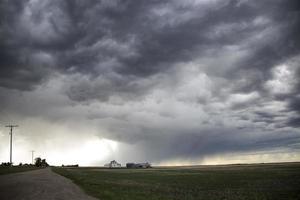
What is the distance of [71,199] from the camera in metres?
27.2

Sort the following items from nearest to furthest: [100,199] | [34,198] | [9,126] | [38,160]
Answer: [34,198] < [100,199] < [9,126] < [38,160]

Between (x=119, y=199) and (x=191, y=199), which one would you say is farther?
(x=191, y=199)

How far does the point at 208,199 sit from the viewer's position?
34.2 m

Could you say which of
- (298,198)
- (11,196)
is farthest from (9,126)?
(298,198)

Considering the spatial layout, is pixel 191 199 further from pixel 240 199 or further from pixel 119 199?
pixel 119 199

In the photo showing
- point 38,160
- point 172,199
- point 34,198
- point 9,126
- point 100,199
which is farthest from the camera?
point 38,160

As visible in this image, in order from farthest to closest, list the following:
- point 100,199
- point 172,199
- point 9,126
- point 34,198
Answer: point 9,126 → point 172,199 → point 100,199 → point 34,198

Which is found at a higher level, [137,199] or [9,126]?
[9,126]

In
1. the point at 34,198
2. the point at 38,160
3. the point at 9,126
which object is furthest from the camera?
the point at 38,160

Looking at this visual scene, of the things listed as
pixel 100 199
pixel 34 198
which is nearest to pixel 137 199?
pixel 100 199

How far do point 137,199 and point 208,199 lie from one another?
27.0ft

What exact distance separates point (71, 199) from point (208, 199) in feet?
48.3

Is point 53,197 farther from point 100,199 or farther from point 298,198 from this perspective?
point 298,198

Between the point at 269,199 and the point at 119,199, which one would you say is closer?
the point at 119,199
